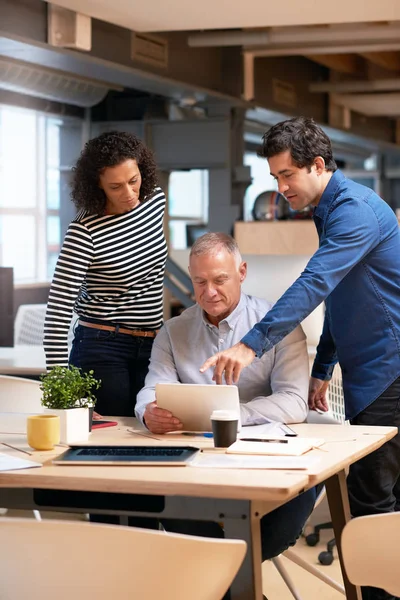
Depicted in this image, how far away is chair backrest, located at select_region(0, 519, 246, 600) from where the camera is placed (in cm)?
173

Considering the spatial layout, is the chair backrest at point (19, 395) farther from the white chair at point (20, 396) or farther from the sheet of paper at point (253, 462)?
the sheet of paper at point (253, 462)

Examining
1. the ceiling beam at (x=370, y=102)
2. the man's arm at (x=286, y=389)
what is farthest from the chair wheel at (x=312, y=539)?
the ceiling beam at (x=370, y=102)

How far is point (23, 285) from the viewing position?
368 inches

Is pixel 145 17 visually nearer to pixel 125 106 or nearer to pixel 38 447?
pixel 125 106

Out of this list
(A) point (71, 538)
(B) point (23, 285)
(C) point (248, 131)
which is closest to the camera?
(A) point (71, 538)

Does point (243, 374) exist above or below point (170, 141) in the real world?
below

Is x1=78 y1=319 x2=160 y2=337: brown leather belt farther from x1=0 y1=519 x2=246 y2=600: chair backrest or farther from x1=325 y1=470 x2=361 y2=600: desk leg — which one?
x1=0 y1=519 x2=246 y2=600: chair backrest

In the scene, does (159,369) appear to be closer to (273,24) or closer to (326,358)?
(326,358)

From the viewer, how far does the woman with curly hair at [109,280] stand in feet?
10.8

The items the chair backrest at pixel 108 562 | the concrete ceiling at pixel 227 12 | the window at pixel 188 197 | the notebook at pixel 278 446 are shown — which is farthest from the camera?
the window at pixel 188 197

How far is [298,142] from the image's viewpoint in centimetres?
291

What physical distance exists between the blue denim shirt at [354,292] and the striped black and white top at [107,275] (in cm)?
68

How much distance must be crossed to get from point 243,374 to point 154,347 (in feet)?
1.06

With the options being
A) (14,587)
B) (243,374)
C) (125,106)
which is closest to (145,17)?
(125,106)
